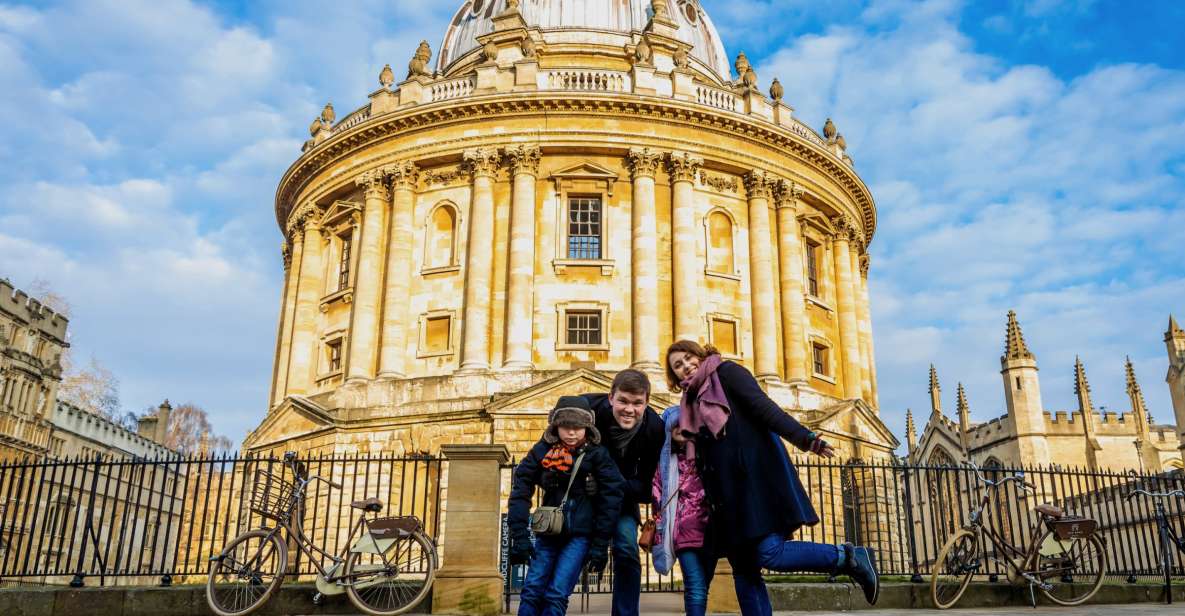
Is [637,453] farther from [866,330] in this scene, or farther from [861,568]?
[866,330]

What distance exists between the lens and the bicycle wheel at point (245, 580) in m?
10.4

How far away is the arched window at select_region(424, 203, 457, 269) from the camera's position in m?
28.1

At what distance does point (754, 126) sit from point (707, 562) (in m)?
24.6

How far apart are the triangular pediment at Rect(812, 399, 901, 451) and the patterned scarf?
2146cm

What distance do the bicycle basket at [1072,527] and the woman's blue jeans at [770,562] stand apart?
8.15 meters

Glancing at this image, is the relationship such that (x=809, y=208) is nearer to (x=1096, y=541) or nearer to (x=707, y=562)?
(x=1096, y=541)

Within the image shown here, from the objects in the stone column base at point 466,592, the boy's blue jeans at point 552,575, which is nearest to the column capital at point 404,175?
the stone column base at point 466,592

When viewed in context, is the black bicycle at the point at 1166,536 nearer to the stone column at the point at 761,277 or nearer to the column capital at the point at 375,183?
the stone column at the point at 761,277

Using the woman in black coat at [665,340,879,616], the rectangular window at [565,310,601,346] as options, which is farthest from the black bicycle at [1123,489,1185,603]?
the rectangular window at [565,310,601,346]

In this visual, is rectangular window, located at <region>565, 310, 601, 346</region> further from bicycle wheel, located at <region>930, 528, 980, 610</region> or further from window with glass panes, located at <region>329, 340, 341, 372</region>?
bicycle wheel, located at <region>930, 528, 980, 610</region>

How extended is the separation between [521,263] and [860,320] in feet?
46.9

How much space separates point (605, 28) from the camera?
116 feet

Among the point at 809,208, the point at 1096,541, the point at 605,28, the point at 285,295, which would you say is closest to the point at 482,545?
the point at 1096,541

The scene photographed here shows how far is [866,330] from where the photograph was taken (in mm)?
33781
